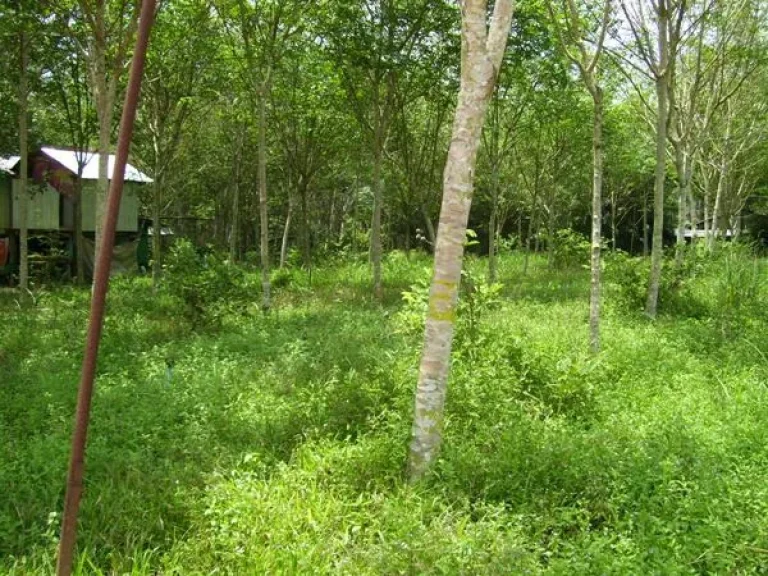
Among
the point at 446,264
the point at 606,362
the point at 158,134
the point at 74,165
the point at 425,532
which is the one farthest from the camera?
the point at 74,165

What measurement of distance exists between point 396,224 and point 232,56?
801 inches

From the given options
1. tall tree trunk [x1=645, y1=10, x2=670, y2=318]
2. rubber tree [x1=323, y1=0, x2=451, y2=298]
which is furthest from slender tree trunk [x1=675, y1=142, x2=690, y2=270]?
rubber tree [x1=323, y1=0, x2=451, y2=298]

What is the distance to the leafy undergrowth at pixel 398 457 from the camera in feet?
11.1

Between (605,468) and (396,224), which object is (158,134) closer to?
(605,468)

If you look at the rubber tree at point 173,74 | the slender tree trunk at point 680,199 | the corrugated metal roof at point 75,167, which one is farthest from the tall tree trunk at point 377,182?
the corrugated metal roof at point 75,167

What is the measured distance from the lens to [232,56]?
36.7 ft

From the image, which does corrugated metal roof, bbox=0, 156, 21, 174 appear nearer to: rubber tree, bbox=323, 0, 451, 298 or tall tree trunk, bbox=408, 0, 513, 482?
rubber tree, bbox=323, 0, 451, 298

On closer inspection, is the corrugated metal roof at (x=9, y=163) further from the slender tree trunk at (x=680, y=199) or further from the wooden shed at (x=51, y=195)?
the slender tree trunk at (x=680, y=199)

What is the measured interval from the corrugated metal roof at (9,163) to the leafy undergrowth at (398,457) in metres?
12.3

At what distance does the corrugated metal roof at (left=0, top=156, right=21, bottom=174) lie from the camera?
17.5m

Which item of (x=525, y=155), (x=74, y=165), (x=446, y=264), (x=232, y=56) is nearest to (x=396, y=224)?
(x=525, y=155)

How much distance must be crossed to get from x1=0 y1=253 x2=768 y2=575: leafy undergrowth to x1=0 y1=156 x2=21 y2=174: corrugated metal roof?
40.3 feet

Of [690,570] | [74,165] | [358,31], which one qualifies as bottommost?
[690,570]

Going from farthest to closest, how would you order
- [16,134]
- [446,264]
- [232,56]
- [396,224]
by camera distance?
[396,224], [16,134], [232,56], [446,264]
